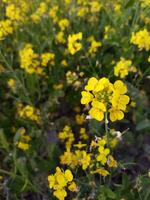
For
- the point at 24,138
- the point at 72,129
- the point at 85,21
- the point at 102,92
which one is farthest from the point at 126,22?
the point at 102,92

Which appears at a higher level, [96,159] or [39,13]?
[39,13]

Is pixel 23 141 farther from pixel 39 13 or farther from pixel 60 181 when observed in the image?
pixel 39 13

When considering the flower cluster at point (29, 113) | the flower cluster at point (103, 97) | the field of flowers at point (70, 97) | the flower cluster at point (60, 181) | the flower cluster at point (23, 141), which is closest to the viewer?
the flower cluster at point (103, 97)

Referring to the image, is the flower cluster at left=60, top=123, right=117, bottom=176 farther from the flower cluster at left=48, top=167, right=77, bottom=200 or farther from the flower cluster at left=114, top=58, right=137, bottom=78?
the flower cluster at left=114, top=58, right=137, bottom=78

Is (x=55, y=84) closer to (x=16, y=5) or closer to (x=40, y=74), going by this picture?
(x=40, y=74)

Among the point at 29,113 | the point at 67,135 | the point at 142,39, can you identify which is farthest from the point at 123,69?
the point at 29,113

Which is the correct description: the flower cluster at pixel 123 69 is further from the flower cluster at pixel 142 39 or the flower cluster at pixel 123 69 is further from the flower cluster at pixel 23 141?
the flower cluster at pixel 23 141

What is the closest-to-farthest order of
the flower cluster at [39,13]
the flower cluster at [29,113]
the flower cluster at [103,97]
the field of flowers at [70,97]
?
the flower cluster at [103,97] → the field of flowers at [70,97] → the flower cluster at [29,113] → the flower cluster at [39,13]

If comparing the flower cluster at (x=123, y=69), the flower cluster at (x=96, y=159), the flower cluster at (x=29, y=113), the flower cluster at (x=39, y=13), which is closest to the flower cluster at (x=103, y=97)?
the flower cluster at (x=96, y=159)
